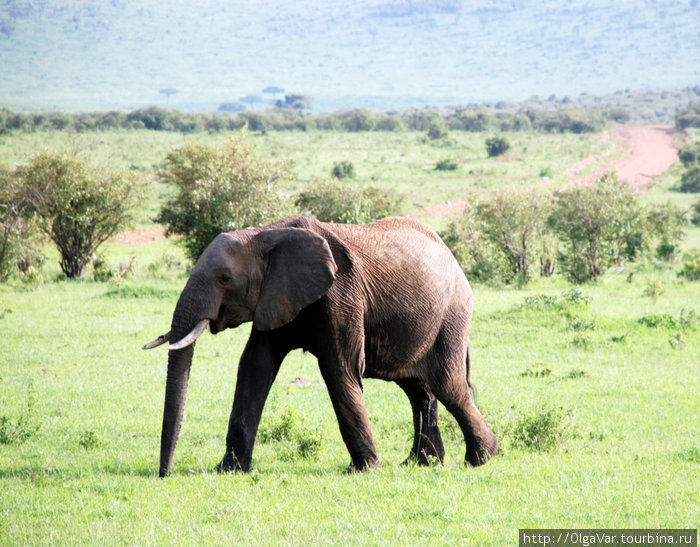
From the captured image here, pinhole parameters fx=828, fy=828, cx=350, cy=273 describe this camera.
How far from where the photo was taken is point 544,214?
1255 inches

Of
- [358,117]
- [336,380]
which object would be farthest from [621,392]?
[358,117]

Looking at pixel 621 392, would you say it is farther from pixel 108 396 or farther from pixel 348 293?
pixel 108 396

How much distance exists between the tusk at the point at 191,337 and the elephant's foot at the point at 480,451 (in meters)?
3.70

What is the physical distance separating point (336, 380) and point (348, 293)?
92cm

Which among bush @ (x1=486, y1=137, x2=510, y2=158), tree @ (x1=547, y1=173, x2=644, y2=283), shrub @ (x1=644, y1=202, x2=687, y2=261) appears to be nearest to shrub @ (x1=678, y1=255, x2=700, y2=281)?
tree @ (x1=547, y1=173, x2=644, y2=283)

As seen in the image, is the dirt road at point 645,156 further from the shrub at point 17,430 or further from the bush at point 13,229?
the shrub at point 17,430

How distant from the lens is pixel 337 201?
34.9m

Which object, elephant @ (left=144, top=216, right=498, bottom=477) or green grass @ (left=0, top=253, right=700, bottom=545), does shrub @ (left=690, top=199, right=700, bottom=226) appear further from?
elephant @ (left=144, top=216, right=498, bottom=477)

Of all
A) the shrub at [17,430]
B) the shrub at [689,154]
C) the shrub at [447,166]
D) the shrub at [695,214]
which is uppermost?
the shrub at [17,430]

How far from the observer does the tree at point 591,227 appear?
30.5m

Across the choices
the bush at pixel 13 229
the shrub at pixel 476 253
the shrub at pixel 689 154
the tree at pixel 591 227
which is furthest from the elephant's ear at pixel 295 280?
the shrub at pixel 689 154

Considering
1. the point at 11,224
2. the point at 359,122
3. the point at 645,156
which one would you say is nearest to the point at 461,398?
the point at 11,224

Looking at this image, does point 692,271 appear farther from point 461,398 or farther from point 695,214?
point 461,398

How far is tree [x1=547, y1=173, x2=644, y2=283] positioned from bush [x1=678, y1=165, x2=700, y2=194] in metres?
32.7
